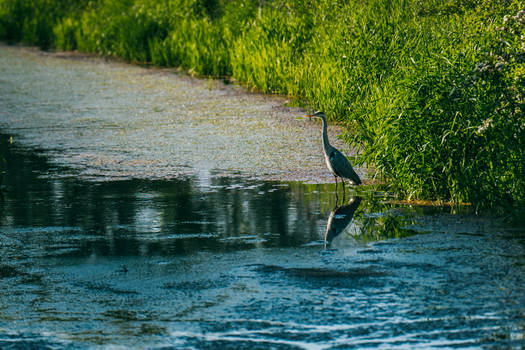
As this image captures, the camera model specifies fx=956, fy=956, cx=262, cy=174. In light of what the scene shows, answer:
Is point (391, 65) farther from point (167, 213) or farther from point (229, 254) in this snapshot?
point (229, 254)

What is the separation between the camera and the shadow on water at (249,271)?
17.7 ft

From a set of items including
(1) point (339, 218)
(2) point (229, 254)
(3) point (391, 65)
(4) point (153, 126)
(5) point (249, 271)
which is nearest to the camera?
(5) point (249, 271)

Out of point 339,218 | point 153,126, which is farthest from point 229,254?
point 153,126

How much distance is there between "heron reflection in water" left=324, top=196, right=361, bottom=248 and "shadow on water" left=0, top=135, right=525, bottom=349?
0.02 meters

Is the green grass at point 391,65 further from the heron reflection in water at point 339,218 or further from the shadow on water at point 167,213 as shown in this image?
the shadow on water at point 167,213

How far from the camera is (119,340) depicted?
5332 millimetres

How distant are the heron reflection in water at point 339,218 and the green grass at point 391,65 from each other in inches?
19.1

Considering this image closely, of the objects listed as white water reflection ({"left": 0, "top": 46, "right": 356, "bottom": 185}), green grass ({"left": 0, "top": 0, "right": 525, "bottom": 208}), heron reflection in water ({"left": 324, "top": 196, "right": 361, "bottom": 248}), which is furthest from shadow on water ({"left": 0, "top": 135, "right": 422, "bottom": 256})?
green grass ({"left": 0, "top": 0, "right": 525, "bottom": 208})

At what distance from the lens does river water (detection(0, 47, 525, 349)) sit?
5449mm

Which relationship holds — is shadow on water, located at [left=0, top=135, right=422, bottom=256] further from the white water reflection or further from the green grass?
the green grass

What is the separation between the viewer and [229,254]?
7.17 metres

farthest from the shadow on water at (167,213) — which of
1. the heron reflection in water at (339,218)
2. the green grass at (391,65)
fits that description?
the green grass at (391,65)

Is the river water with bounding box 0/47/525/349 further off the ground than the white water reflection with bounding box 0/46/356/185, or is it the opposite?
the white water reflection with bounding box 0/46/356/185

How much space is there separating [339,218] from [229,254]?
1577 millimetres
